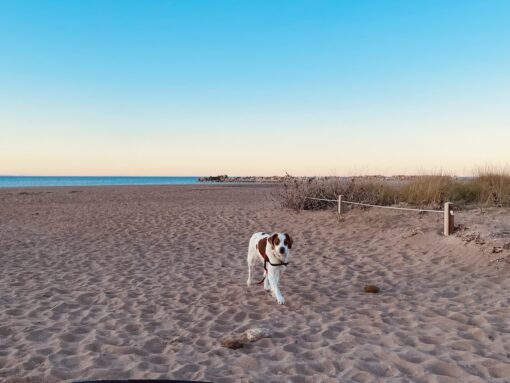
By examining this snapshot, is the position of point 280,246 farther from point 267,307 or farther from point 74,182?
point 74,182

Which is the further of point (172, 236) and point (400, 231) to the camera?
point (172, 236)

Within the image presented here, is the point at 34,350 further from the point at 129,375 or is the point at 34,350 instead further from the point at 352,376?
the point at 352,376

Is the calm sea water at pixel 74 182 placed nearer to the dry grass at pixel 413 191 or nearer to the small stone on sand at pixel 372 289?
the dry grass at pixel 413 191

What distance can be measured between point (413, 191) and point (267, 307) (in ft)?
34.1

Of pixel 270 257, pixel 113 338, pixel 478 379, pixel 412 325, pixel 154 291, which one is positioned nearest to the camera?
pixel 478 379

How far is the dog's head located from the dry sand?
72 cm

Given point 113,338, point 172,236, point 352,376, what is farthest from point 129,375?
point 172,236

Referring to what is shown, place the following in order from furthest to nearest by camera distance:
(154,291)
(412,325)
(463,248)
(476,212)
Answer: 1. (476,212)
2. (463,248)
3. (154,291)
4. (412,325)

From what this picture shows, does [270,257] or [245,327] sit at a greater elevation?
[270,257]

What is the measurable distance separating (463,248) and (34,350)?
8.02 metres

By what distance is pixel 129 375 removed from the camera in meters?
3.90

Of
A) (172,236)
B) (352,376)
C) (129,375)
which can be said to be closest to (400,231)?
(172,236)

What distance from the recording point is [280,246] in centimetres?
582

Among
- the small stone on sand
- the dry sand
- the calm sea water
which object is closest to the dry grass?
the dry sand
